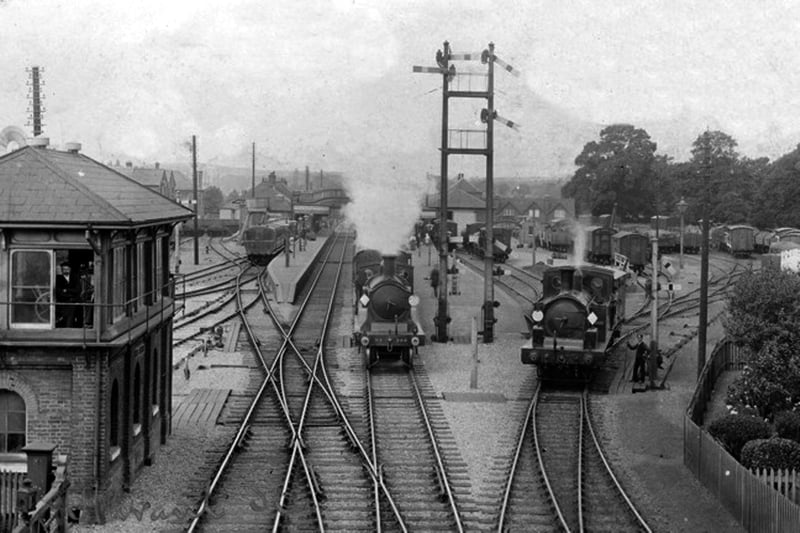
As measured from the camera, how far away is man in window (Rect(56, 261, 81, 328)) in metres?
15.2

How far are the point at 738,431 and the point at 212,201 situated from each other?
404 feet

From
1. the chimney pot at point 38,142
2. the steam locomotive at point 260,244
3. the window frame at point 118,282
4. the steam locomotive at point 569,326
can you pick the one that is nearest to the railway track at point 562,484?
the steam locomotive at point 569,326

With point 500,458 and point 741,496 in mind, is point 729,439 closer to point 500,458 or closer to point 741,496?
point 741,496

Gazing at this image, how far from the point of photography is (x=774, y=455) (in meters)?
15.2

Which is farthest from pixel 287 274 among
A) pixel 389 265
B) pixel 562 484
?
pixel 562 484

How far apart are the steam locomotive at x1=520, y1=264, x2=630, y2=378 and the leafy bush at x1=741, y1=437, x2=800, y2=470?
8145 mm

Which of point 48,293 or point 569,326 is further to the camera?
point 569,326

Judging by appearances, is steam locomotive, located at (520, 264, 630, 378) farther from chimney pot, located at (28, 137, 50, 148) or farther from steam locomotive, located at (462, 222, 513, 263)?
steam locomotive, located at (462, 222, 513, 263)

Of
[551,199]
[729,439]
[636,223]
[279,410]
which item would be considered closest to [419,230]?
[636,223]

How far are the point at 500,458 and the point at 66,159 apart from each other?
365 inches

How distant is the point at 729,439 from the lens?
17.1m

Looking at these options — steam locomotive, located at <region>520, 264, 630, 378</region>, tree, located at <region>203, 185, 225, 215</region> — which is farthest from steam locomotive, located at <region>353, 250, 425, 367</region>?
tree, located at <region>203, 185, 225, 215</region>

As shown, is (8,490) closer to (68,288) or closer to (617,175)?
(68,288)

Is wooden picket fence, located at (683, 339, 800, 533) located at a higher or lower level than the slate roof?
lower
